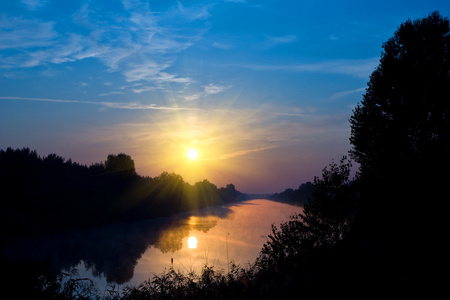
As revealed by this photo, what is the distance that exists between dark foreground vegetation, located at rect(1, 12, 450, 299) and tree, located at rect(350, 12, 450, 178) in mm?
64

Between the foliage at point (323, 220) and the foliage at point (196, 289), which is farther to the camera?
the foliage at point (323, 220)

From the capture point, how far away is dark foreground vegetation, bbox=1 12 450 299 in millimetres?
8906

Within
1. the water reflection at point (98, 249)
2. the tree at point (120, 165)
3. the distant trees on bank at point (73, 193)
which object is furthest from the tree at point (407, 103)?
the tree at point (120, 165)

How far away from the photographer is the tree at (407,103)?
2123 centimetres

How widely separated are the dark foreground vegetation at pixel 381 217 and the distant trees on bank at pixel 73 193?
3459 cm

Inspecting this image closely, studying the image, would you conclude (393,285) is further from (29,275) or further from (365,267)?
(29,275)

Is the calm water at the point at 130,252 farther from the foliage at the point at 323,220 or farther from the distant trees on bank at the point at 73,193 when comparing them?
the foliage at the point at 323,220

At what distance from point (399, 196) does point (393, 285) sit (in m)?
11.6

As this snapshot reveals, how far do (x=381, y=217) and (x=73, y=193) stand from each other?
208 ft

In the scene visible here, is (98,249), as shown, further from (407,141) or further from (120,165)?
(120,165)

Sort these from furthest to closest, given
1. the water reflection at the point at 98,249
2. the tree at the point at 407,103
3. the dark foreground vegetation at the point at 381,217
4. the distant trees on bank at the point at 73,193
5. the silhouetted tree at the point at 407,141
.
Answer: the distant trees on bank at the point at 73,193
the water reflection at the point at 98,249
the tree at the point at 407,103
the silhouetted tree at the point at 407,141
the dark foreground vegetation at the point at 381,217

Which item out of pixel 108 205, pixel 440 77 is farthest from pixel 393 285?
pixel 108 205

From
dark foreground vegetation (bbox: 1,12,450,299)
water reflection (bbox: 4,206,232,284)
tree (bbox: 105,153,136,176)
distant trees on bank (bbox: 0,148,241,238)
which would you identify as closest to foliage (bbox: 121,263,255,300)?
dark foreground vegetation (bbox: 1,12,450,299)

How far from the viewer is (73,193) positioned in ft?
221
